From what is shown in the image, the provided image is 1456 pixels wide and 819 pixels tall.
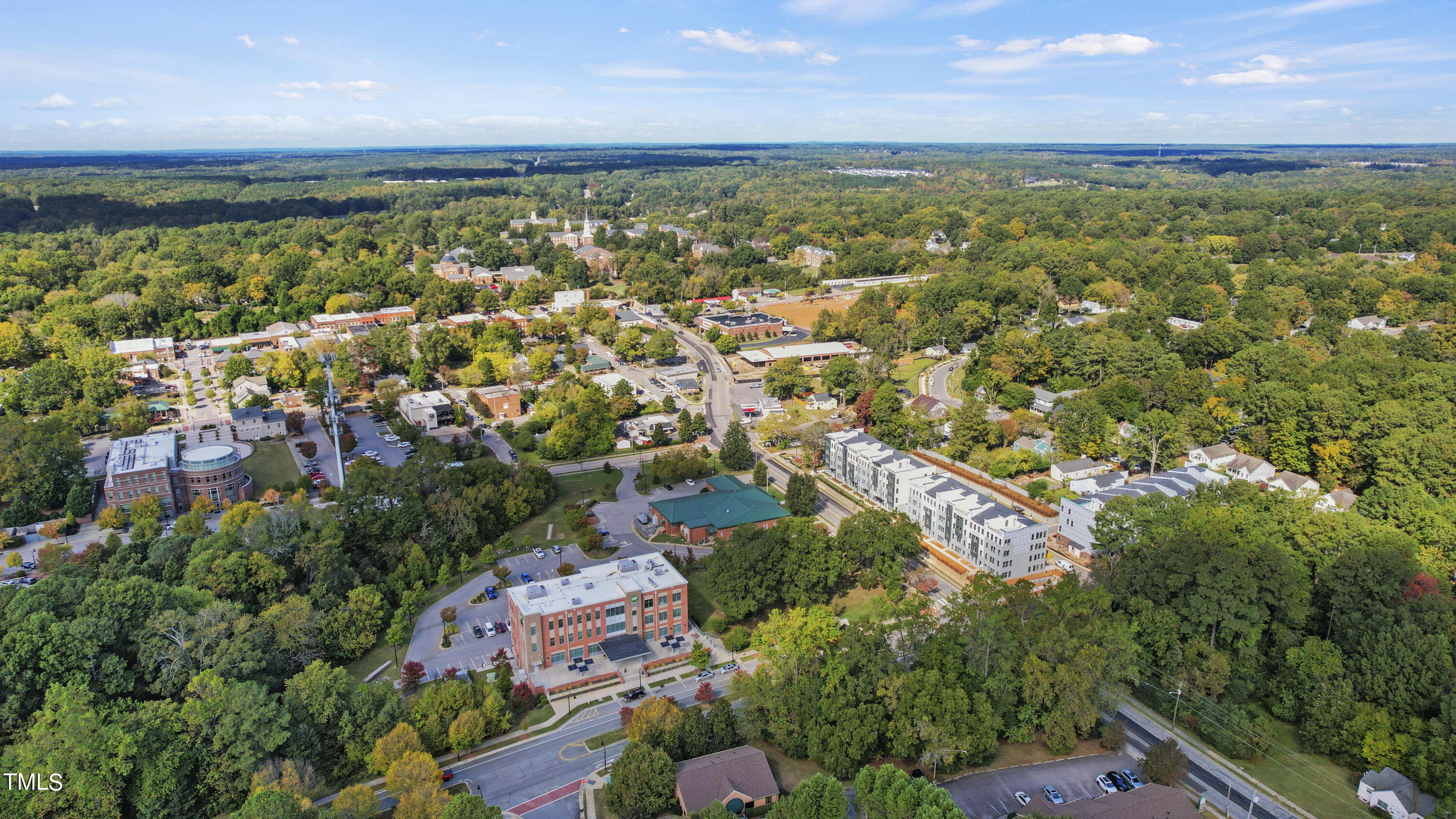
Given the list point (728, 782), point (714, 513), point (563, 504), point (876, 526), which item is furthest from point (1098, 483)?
point (563, 504)

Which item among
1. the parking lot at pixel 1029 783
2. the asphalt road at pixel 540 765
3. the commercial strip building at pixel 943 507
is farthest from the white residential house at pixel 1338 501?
the asphalt road at pixel 540 765

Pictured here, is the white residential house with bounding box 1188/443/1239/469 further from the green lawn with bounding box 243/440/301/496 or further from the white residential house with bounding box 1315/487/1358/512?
the green lawn with bounding box 243/440/301/496

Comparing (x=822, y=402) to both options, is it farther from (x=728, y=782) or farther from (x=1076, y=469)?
Result: (x=728, y=782)

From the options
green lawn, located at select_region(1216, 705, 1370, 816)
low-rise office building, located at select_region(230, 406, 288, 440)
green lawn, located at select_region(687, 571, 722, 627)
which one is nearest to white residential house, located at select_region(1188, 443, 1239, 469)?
green lawn, located at select_region(1216, 705, 1370, 816)

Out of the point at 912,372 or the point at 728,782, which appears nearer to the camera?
the point at 728,782

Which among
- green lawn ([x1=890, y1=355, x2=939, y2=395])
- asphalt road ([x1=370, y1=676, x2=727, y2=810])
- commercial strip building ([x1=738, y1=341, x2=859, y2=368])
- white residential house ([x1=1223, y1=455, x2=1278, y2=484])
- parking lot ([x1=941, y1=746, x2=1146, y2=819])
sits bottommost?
parking lot ([x1=941, y1=746, x2=1146, y2=819])

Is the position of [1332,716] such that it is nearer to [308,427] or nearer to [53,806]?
[53,806]
